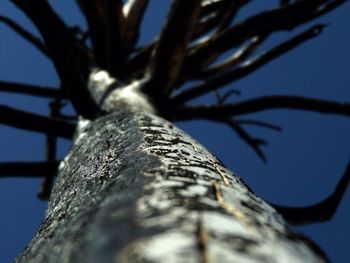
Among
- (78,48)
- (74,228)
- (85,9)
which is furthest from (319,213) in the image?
(78,48)

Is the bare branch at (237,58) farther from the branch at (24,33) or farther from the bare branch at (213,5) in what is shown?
the branch at (24,33)

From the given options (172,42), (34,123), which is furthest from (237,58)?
(34,123)

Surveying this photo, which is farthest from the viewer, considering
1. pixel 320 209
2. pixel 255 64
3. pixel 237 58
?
pixel 237 58

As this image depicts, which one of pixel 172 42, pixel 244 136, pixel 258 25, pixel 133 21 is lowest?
pixel 244 136

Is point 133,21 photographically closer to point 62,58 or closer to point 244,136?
point 244,136

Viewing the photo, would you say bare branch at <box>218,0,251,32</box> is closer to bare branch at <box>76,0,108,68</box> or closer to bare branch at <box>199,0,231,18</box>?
bare branch at <box>199,0,231,18</box>

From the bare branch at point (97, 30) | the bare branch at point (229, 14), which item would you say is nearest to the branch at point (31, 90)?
A: the bare branch at point (97, 30)
